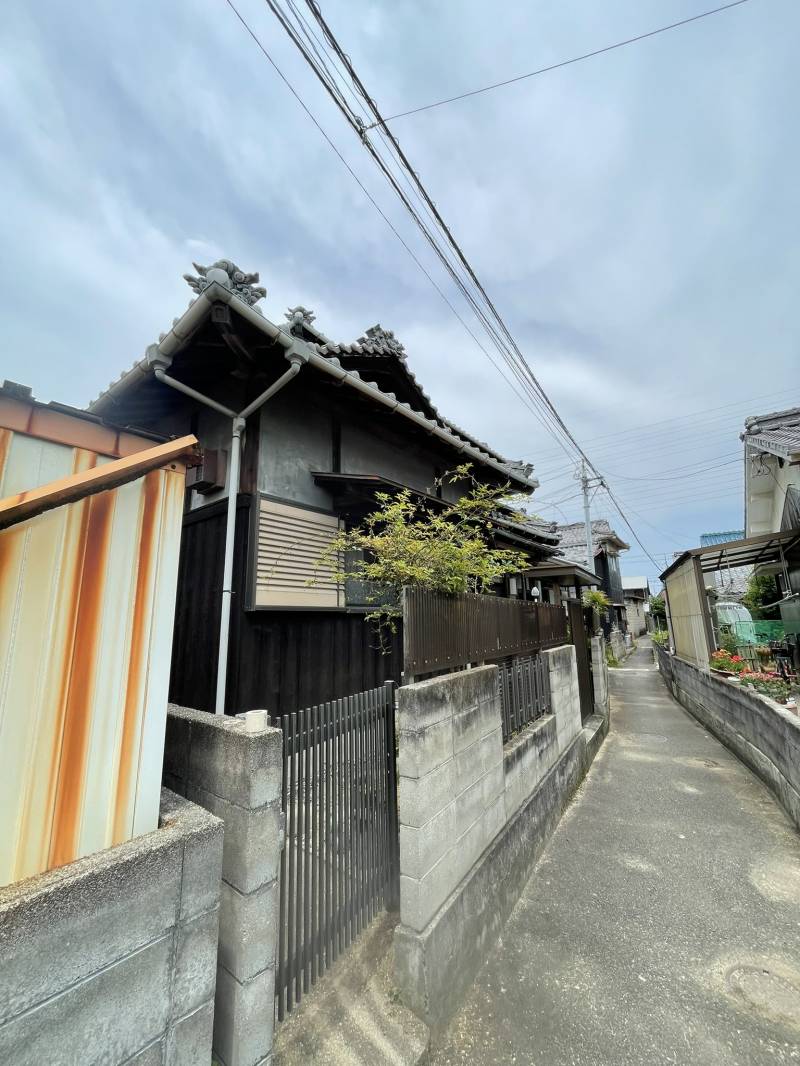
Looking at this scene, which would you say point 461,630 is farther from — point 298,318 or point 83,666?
point 298,318

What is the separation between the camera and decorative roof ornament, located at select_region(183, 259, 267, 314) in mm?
4367

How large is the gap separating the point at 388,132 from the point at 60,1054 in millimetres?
6813

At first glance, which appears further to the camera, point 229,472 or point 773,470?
point 773,470

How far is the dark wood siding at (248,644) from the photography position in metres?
5.03

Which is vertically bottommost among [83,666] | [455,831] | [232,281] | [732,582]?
[455,831]

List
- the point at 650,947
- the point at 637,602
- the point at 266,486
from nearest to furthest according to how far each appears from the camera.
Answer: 1. the point at 650,947
2. the point at 266,486
3. the point at 637,602

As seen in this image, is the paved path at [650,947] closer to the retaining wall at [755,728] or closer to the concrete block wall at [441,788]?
the retaining wall at [755,728]

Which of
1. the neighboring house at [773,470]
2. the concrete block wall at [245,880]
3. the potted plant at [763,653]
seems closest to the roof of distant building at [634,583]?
the neighboring house at [773,470]

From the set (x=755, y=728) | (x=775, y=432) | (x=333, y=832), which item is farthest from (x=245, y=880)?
(x=775, y=432)

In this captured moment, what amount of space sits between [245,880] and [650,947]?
3.24 m

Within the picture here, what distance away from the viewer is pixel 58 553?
143cm

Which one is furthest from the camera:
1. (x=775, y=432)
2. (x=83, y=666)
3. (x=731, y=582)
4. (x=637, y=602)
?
(x=637, y=602)

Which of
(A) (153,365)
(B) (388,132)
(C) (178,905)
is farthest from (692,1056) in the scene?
(B) (388,132)

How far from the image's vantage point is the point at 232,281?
4527 mm
